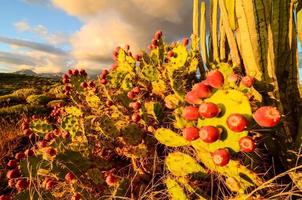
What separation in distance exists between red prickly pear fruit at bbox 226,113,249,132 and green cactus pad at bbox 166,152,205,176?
85 centimetres

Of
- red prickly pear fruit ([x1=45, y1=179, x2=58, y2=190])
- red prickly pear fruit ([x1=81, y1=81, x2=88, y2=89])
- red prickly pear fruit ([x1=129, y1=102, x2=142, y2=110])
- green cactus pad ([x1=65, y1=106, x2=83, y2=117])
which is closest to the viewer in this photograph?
red prickly pear fruit ([x1=45, y1=179, x2=58, y2=190])

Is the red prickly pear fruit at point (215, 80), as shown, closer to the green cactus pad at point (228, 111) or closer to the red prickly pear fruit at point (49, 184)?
the green cactus pad at point (228, 111)

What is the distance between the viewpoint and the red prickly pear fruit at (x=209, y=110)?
2.58 m

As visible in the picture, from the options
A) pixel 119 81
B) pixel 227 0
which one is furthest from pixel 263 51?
pixel 119 81

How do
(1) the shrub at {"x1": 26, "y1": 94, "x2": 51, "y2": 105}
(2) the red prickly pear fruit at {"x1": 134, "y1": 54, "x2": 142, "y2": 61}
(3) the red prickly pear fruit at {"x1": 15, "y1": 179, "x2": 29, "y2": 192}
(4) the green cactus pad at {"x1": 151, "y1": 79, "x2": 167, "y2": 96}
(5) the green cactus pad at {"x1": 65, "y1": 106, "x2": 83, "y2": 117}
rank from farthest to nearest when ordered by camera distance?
1. (1) the shrub at {"x1": 26, "y1": 94, "x2": 51, "y2": 105}
2. (2) the red prickly pear fruit at {"x1": 134, "y1": 54, "x2": 142, "y2": 61}
3. (4) the green cactus pad at {"x1": 151, "y1": 79, "x2": 167, "y2": 96}
4. (5) the green cactus pad at {"x1": 65, "y1": 106, "x2": 83, "y2": 117}
5. (3) the red prickly pear fruit at {"x1": 15, "y1": 179, "x2": 29, "y2": 192}

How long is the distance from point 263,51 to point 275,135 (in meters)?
0.77

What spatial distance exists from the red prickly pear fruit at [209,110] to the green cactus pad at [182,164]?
2.52ft

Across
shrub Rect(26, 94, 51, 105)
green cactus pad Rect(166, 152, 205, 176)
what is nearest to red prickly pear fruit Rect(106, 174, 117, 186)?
green cactus pad Rect(166, 152, 205, 176)

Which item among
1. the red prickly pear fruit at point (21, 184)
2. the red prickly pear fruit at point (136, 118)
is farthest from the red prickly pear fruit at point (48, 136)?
the red prickly pear fruit at point (136, 118)

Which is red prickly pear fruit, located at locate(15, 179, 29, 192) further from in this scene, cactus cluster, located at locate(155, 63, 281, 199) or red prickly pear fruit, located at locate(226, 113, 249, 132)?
red prickly pear fruit, located at locate(226, 113, 249, 132)

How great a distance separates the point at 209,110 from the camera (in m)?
2.58

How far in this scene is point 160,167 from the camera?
4.38 meters

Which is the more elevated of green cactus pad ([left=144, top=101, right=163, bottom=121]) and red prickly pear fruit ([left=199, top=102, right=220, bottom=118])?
red prickly pear fruit ([left=199, top=102, right=220, bottom=118])

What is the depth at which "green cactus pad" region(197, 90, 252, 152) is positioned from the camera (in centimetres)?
256
